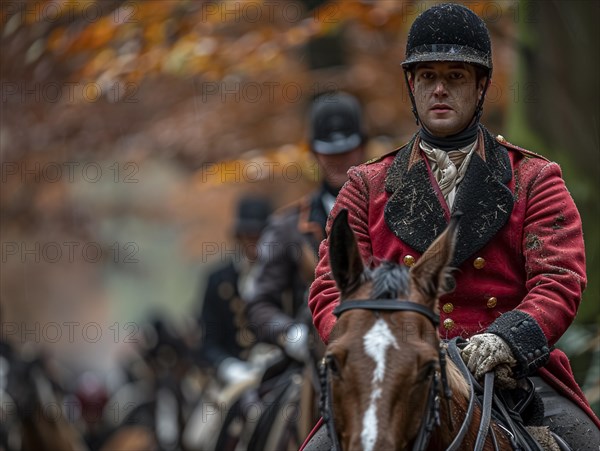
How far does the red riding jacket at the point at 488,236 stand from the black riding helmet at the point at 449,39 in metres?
0.36

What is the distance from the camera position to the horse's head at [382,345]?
401 centimetres

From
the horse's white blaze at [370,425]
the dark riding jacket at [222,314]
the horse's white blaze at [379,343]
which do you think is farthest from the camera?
the dark riding jacket at [222,314]

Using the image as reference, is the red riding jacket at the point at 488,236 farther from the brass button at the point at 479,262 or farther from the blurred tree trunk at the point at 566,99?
the blurred tree trunk at the point at 566,99

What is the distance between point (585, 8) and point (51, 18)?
5404mm

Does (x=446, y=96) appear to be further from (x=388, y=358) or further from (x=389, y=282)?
(x=388, y=358)

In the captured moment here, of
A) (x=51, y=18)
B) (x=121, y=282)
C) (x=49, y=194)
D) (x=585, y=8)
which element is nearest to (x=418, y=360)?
(x=585, y=8)

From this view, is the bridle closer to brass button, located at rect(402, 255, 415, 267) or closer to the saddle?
the saddle

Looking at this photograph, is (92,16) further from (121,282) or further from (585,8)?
(121,282)

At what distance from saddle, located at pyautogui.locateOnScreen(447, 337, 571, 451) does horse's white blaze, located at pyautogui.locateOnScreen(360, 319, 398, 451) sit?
0.61 metres

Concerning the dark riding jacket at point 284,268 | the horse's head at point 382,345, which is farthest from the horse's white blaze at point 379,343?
the dark riding jacket at point 284,268

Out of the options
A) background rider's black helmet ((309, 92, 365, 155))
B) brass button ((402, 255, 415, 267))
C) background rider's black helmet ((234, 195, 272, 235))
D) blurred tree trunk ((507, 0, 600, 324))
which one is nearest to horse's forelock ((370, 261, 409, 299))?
brass button ((402, 255, 415, 267))

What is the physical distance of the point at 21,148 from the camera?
17656mm

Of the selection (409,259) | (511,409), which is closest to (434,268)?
(409,259)

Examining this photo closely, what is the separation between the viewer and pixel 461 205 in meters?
5.18
